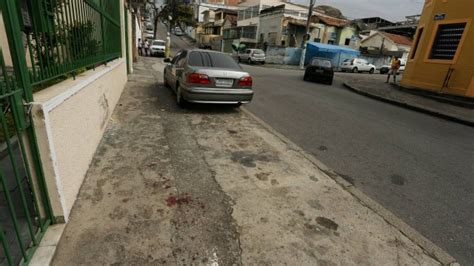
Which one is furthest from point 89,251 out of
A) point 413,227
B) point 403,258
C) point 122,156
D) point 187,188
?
point 413,227

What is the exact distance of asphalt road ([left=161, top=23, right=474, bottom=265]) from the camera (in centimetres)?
320

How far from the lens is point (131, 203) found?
2943 millimetres

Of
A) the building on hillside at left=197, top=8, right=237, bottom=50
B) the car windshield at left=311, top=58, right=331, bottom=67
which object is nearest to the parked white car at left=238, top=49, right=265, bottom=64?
the car windshield at left=311, top=58, right=331, bottom=67

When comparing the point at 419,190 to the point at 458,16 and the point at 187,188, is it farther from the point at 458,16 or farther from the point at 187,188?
the point at 458,16

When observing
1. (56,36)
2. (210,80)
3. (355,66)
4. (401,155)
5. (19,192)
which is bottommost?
(401,155)

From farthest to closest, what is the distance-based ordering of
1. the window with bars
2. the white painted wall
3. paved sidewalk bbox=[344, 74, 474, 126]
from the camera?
the window with bars < paved sidewalk bbox=[344, 74, 474, 126] < the white painted wall

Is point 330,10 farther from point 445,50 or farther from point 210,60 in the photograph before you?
point 210,60

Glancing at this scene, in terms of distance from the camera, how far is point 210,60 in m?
6.83

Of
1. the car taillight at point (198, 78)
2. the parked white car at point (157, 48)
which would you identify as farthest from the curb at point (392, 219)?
the parked white car at point (157, 48)

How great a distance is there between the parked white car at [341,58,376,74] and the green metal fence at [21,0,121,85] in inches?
1155

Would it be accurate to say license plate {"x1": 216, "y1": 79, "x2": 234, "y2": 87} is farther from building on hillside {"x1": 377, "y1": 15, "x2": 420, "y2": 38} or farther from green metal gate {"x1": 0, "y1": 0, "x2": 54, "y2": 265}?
building on hillside {"x1": 377, "y1": 15, "x2": 420, "y2": 38}

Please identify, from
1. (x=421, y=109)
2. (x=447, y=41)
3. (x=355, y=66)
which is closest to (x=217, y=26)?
(x=355, y=66)

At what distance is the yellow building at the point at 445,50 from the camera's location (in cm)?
1080

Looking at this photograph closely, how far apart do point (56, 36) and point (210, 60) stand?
4.33 m
